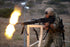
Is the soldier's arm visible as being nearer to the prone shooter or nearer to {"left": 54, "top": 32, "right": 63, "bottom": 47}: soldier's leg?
the prone shooter

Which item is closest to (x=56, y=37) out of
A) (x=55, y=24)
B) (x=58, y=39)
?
(x=58, y=39)

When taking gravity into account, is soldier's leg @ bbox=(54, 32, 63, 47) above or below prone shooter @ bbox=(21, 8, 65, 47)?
below

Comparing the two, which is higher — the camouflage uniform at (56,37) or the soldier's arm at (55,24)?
the soldier's arm at (55,24)

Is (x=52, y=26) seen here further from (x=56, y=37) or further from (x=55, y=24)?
(x=56, y=37)

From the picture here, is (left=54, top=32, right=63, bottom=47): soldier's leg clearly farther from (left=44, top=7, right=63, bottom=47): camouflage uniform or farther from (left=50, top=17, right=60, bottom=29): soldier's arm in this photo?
(left=50, top=17, right=60, bottom=29): soldier's arm

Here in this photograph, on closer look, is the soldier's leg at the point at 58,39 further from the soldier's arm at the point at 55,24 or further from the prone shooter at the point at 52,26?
the soldier's arm at the point at 55,24

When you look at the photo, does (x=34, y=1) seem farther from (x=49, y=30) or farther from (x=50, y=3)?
(x=49, y=30)

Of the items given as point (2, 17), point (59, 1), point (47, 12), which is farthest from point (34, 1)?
point (47, 12)

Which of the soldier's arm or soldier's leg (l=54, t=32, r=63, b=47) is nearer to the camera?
the soldier's arm

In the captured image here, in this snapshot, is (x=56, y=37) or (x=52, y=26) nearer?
(x=52, y=26)

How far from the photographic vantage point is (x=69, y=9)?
2388cm

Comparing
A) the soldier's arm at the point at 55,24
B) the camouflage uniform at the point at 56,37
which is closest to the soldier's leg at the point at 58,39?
the camouflage uniform at the point at 56,37

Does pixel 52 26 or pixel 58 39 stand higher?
pixel 52 26

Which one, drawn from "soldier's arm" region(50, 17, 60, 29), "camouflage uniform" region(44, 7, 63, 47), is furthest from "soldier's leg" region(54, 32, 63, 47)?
"soldier's arm" region(50, 17, 60, 29)
